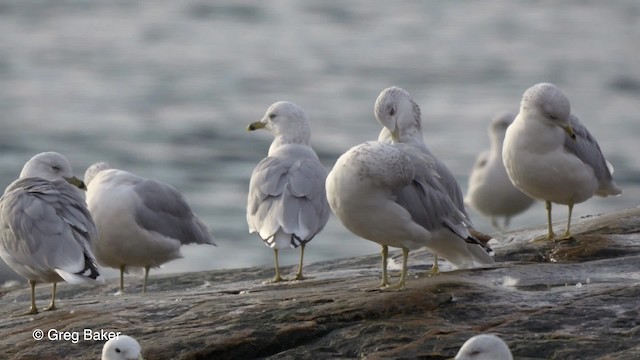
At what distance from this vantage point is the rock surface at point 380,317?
295 inches

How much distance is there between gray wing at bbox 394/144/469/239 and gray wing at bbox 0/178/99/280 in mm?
2007

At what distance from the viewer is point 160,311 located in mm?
8547

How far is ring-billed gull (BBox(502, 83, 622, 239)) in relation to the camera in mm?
10305

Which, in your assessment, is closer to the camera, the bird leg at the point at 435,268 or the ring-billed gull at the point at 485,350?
the ring-billed gull at the point at 485,350

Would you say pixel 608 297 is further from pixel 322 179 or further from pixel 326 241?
pixel 326 241

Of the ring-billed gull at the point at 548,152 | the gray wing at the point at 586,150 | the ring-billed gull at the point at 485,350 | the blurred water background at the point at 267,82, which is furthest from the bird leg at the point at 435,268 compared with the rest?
the blurred water background at the point at 267,82

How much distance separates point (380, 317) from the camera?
7.94 meters

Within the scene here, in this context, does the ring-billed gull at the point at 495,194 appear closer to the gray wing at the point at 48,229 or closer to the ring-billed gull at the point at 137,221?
the ring-billed gull at the point at 137,221

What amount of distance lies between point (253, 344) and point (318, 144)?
16581 mm

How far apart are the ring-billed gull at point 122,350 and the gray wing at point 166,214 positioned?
3.54 metres

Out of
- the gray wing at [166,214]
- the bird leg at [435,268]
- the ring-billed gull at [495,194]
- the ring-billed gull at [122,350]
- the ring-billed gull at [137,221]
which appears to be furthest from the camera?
the ring-billed gull at [495,194]

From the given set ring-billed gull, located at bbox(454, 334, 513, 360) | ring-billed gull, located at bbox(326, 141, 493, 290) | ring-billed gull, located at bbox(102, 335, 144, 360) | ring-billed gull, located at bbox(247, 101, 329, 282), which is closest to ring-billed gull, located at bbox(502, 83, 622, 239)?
ring-billed gull, located at bbox(247, 101, 329, 282)

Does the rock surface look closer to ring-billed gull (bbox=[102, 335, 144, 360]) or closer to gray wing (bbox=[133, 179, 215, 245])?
ring-billed gull (bbox=[102, 335, 144, 360])

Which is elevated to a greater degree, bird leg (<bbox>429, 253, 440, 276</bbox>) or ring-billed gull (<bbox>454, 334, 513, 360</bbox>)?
ring-billed gull (<bbox>454, 334, 513, 360</bbox>)
